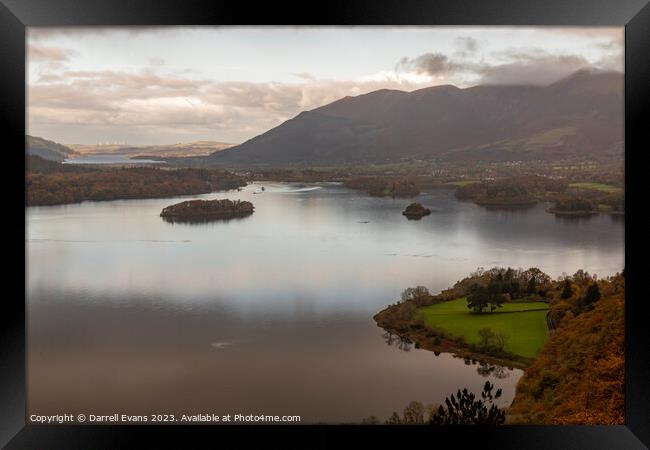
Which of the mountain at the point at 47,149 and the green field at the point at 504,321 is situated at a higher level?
the mountain at the point at 47,149

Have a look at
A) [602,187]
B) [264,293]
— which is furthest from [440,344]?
[602,187]

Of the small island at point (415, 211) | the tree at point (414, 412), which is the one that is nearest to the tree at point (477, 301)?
the small island at point (415, 211)

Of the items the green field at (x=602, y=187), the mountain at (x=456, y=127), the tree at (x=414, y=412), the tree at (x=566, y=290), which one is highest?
the mountain at (x=456, y=127)

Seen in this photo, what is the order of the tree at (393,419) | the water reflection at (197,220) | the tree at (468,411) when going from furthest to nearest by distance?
the water reflection at (197,220) → the tree at (393,419) → the tree at (468,411)

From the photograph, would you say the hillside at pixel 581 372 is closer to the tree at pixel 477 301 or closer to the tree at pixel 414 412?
the tree at pixel 477 301

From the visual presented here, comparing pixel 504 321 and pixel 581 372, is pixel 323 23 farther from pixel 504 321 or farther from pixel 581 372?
pixel 581 372
